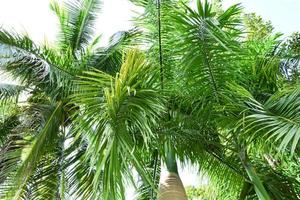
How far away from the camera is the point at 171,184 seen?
396 cm

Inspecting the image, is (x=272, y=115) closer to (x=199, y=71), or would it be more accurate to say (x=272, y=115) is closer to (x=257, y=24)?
(x=199, y=71)

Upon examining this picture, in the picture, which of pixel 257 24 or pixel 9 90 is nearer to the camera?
pixel 9 90

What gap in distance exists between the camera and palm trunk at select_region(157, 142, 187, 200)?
386cm

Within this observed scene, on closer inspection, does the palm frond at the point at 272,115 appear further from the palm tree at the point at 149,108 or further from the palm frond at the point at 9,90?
the palm frond at the point at 9,90

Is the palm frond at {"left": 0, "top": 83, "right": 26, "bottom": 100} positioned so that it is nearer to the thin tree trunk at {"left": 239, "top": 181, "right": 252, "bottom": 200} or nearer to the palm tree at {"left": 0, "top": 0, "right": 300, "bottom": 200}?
the palm tree at {"left": 0, "top": 0, "right": 300, "bottom": 200}

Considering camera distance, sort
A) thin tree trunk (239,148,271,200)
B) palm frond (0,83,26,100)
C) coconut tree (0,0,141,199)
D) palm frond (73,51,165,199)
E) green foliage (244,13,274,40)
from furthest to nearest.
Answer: green foliage (244,13,274,40), palm frond (0,83,26,100), coconut tree (0,0,141,199), thin tree trunk (239,148,271,200), palm frond (73,51,165,199)

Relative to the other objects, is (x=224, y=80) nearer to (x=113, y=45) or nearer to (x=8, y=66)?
(x=113, y=45)

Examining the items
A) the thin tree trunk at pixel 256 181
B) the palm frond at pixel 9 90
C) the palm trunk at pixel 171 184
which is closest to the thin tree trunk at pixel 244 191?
the thin tree trunk at pixel 256 181

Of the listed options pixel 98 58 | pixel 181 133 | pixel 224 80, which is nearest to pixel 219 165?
pixel 181 133

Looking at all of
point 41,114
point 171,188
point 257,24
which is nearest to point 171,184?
point 171,188

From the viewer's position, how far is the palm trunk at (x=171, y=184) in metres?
3.86

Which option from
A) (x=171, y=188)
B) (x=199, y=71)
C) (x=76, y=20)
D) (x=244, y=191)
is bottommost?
(x=244, y=191)

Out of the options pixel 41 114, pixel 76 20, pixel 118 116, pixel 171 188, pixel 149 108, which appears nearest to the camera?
pixel 118 116

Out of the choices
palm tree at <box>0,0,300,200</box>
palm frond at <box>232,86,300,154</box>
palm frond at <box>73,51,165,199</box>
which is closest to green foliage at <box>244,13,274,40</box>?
palm tree at <box>0,0,300,200</box>
